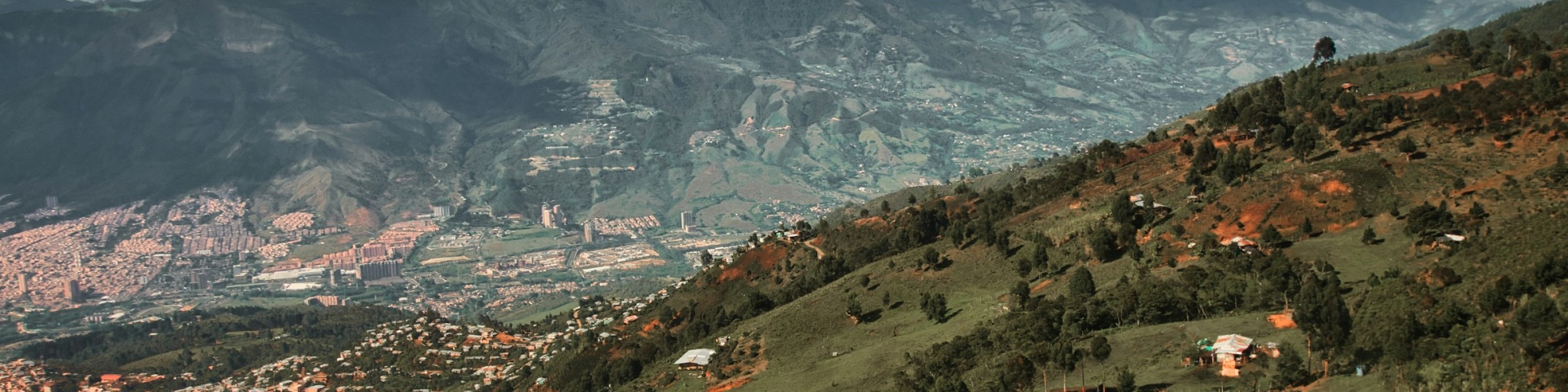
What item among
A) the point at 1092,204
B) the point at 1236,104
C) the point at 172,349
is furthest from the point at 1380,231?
the point at 172,349

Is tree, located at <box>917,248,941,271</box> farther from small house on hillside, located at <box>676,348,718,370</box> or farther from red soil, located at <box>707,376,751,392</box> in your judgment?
red soil, located at <box>707,376,751,392</box>

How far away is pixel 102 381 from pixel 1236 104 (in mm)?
87175

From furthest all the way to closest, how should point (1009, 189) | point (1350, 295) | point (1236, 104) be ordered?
point (1009, 189) < point (1236, 104) < point (1350, 295)

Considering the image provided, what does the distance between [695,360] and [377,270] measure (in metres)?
137

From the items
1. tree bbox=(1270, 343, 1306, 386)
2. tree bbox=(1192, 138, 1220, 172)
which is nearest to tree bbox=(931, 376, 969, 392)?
tree bbox=(1270, 343, 1306, 386)

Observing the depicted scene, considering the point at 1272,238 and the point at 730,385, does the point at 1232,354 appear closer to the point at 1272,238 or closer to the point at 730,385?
the point at 1272,238

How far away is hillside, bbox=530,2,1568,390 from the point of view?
40.8 meters

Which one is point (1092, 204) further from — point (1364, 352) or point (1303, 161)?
point (1364, 352)

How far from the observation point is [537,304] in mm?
160500

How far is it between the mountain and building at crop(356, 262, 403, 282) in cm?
8859

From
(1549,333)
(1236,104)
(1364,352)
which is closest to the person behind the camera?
(1549,333)

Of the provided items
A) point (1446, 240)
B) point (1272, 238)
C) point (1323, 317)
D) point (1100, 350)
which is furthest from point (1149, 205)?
point (1323, 317)

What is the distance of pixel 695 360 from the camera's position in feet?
233

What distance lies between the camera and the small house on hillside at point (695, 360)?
7038 cm
